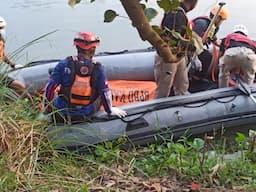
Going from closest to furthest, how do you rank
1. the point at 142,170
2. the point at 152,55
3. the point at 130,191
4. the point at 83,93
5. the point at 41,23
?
the point at 130,191
the point at 142,170
the point at 83,93
the point at 152,55
the point at 41,23

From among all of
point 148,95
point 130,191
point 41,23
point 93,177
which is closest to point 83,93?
point 148,95

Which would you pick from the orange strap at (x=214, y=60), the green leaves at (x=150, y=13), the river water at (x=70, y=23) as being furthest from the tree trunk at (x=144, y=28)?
the river water at (x=70, y=23)

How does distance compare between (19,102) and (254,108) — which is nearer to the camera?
(19,102)

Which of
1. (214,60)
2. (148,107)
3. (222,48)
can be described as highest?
(222,48)

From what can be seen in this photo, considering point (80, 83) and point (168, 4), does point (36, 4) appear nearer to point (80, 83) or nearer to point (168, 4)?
point (80, 83)

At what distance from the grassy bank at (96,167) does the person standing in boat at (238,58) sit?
2440 mm

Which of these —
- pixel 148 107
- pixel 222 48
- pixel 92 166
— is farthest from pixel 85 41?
pixel 222 48

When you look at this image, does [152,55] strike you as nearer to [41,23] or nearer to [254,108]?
[254,108]

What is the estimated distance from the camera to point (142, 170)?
2729mm

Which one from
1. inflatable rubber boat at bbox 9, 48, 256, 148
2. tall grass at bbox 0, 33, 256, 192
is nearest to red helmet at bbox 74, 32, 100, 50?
inflatable rubber boat at bbox 9, 48, 256, 148

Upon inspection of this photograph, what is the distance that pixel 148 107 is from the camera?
4.73m

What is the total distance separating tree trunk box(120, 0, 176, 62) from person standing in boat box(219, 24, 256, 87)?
146 inches

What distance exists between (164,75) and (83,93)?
98 cm

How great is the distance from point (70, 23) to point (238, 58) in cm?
548
